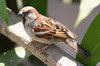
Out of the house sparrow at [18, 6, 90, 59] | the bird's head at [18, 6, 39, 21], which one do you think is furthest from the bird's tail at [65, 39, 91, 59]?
the bird's head at [18, 6, 39, 21]

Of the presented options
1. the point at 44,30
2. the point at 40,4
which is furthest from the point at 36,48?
the point at 40,4

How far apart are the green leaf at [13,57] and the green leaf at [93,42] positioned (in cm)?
31

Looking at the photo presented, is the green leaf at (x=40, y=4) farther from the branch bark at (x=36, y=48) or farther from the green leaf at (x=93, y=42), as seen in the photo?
the green leaf at (x=93, y=42)

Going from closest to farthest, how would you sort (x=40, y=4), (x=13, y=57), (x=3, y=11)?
(x=3, y=11) → (x=13, y=57) → (x=40, y=4)

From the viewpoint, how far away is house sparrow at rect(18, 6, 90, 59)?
1013 mm

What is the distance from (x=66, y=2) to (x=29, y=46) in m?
0.60

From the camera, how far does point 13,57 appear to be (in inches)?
47.8

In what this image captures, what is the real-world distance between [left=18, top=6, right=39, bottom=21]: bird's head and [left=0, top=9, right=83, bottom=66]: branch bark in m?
0.07

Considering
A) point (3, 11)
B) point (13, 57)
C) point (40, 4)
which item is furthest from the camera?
point (40, 4)

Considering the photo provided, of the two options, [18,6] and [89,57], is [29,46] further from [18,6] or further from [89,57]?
[18,6]

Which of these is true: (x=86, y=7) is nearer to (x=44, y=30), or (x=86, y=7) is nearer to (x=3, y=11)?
(x=44, y=30)

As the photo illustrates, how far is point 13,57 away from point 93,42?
39cm

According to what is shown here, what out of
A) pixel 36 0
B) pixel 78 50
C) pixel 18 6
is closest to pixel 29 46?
pixel 78 50

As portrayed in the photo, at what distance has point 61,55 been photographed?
971mm
